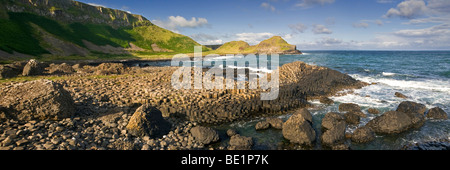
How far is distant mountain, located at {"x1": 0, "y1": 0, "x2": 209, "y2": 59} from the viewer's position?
245 ft

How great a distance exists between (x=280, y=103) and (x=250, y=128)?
544 cm

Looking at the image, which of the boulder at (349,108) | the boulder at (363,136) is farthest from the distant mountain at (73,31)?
the boulder at (363,136)

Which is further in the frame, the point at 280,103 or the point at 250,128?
the point at 280,103

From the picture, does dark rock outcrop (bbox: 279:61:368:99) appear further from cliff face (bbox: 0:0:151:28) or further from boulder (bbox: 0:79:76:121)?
cliff face (bbox: 0:0:151:28)

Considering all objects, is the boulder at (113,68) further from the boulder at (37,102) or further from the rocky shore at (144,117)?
the boulder at (37,102)

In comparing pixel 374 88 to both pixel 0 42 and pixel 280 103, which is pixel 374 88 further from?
pixel 0 42

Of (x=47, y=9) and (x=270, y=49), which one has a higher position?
(x=47, y=9)

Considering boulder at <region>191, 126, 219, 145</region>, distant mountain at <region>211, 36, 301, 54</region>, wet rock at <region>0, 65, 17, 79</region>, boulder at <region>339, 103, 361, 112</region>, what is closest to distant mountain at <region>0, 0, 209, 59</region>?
wet rock at <region>0, 65, 17, 79</region>

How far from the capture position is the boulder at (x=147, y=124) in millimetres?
11164

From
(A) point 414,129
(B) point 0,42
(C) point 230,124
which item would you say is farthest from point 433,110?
(B) point 0,42

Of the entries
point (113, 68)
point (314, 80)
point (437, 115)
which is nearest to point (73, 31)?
point (113, 68)

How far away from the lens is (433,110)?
16.2 metres
